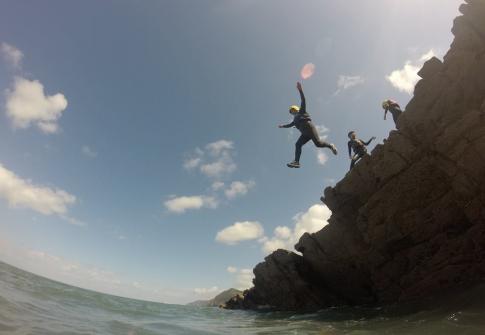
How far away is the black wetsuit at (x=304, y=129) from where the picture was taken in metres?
16.4

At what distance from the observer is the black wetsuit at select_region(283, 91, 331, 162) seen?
647 inches

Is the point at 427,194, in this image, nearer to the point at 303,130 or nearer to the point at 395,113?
the point at 395,113

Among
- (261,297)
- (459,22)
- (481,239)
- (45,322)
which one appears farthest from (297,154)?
(261,297)

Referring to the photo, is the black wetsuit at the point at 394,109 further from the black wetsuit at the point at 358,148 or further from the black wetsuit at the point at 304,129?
the black wetsuit at the point at 304,129

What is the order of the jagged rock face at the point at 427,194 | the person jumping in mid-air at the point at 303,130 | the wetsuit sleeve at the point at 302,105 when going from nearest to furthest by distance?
the jagged rock face at the point at 427,194 < the wetsuit sleeve at the point at 302,105 < the person jumping in mid-air at the point at 303,130

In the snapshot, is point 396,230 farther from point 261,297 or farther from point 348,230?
point 261,297

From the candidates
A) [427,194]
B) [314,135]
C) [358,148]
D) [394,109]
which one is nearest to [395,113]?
[394,109]

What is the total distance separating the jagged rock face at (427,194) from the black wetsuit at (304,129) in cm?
411

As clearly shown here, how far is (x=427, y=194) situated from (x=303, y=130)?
705 centimetres

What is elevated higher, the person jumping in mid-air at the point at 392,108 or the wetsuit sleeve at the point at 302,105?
the person jumping in mid-air at the point at 392,108

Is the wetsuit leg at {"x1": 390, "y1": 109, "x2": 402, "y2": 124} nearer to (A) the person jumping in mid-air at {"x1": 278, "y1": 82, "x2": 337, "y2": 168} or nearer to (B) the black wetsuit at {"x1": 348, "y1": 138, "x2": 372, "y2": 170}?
(B) the black wetsuit at {"x1": 348, "y1": 138, "x2": 372, "y2": 170}

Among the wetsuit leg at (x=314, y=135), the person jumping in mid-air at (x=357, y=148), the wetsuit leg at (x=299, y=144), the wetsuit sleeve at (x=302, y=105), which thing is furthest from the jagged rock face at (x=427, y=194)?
the wetsuit sleeve at (x=302, y=105)

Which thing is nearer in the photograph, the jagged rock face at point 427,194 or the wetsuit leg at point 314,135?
the jagged rock face at point 427,194

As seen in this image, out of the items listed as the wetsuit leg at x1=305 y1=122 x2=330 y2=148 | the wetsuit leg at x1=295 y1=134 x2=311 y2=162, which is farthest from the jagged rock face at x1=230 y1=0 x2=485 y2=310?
the wetsuit leg at x1=295 y1=134 x2=311 y2=162
